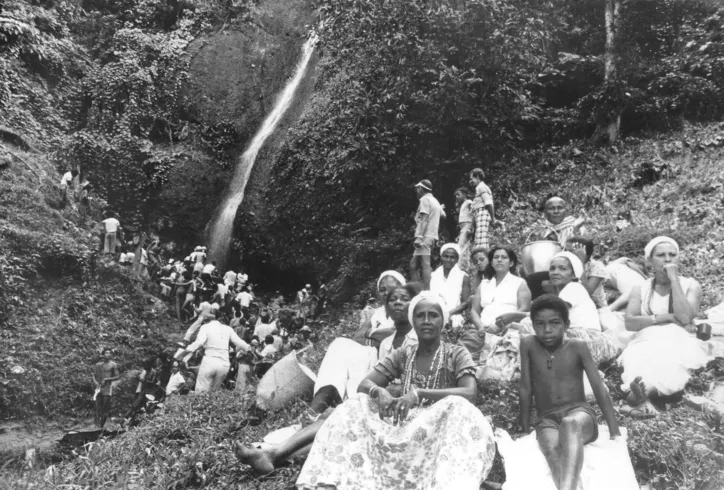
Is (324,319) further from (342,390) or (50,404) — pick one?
(342,390)

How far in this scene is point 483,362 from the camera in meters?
6.07

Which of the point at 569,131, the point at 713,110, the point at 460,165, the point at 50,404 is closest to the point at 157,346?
the point at 50,404

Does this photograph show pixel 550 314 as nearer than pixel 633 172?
Yes

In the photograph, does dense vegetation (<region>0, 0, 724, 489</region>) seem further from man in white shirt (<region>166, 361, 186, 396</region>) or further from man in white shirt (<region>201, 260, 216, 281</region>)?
man in white shirt (<region>166, 361, 186, 396</region>)

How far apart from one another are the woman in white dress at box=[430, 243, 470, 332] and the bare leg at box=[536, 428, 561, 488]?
3432 mm

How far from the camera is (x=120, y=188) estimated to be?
22141 millimetres

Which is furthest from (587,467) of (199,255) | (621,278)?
(199,255)

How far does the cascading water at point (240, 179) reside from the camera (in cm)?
2152

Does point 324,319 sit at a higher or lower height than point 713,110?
lower

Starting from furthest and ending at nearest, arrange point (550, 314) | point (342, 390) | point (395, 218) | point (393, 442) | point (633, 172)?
point (395, 218) < point (633, 172) < point (342, 390) < point (550, 314) < point (393, 442)

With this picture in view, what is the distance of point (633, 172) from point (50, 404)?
12.8m

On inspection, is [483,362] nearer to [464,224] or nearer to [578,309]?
[578,309]

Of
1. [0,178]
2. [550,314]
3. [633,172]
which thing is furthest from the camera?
[0,178]

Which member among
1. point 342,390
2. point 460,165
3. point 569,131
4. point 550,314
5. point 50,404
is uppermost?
point 569,131
